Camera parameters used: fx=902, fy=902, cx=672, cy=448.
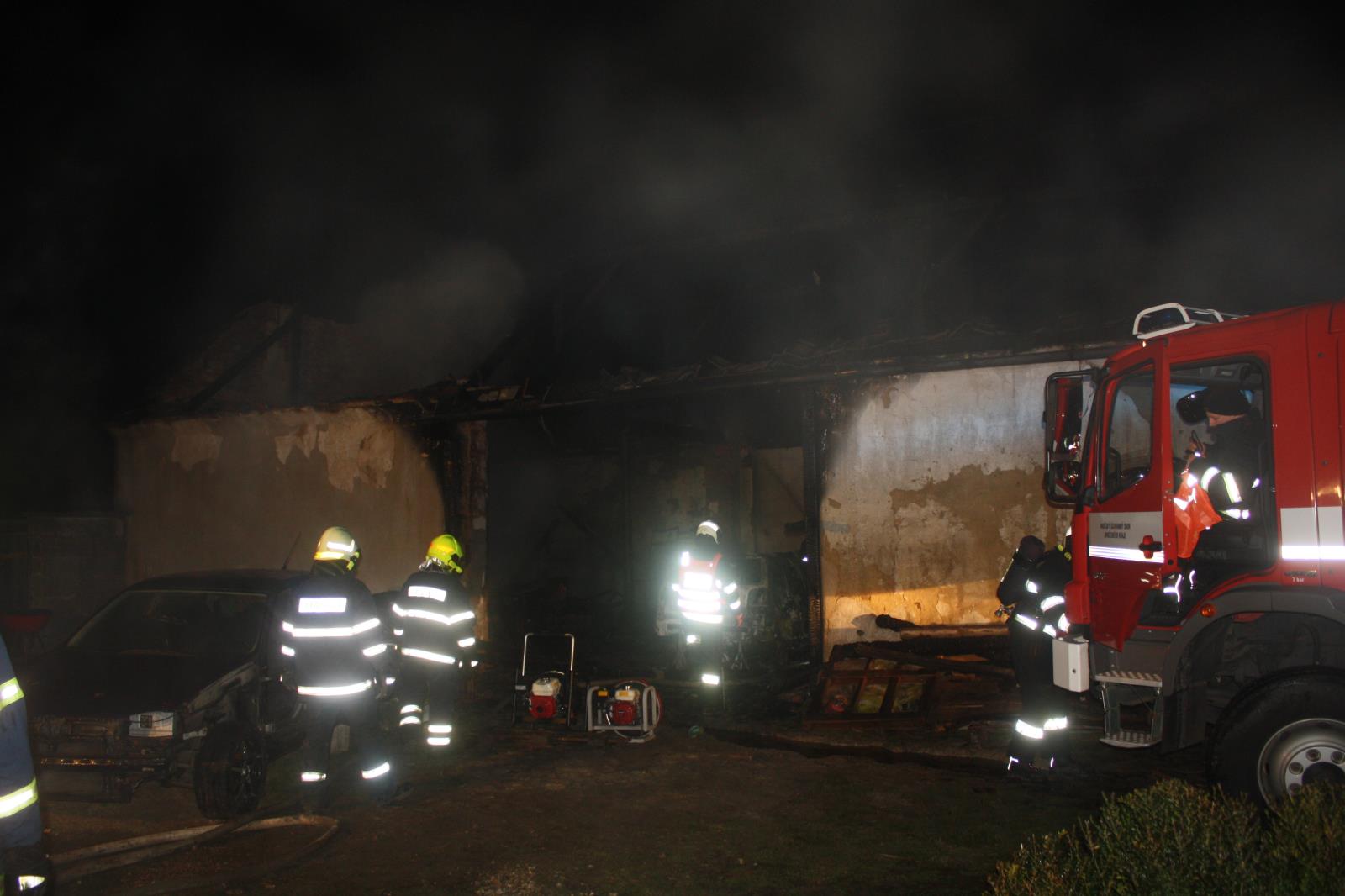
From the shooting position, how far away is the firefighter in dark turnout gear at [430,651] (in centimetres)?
646

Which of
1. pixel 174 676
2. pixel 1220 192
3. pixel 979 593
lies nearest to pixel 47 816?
pixel 174 676

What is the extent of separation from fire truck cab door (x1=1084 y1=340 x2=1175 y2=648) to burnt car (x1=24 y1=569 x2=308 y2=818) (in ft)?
16.5

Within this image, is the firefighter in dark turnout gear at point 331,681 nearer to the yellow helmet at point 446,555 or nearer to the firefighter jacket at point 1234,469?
the yellow helmet at point 446,555

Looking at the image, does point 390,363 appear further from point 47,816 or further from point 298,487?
point 47,816

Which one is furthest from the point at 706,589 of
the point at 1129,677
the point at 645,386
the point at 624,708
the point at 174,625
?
the point at 174,625

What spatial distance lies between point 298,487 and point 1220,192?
13.2m

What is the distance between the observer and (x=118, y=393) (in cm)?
1409

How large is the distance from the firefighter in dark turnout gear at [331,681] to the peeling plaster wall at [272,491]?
5.66 m

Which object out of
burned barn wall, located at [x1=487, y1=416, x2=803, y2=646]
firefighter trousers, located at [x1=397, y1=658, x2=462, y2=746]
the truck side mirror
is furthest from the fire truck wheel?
burned barn wall, located at [x1=487, y1=416, x2=803, y2=646]

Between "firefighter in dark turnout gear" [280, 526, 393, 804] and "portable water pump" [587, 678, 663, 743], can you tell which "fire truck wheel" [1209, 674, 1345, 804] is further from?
"firefighter in dark turnout gear" [280, 526, 393, 804]

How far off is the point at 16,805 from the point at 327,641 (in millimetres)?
2512

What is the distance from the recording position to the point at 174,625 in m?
6.27

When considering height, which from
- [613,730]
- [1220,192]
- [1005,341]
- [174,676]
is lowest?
[613,730]

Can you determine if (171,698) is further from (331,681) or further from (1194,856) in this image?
(1194,856)
